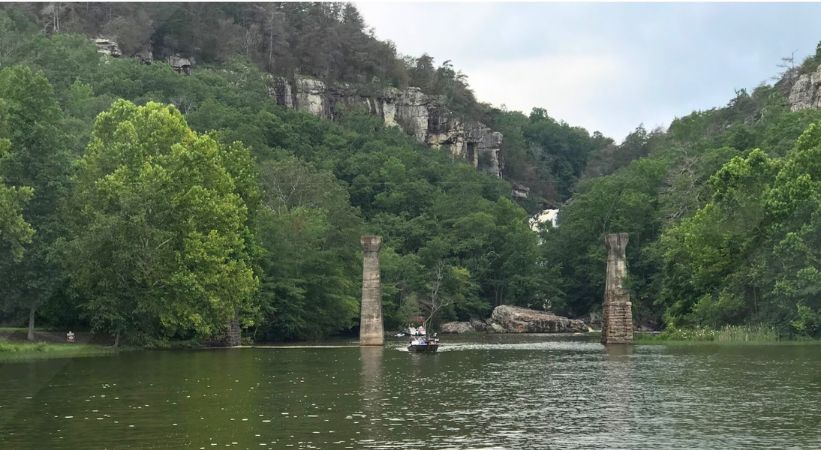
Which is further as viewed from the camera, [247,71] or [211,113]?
[247,71]

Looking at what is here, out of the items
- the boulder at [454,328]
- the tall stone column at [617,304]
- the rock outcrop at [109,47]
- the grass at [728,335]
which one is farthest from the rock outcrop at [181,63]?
the grass at [728,335]

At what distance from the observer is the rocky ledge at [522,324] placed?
13088 cm

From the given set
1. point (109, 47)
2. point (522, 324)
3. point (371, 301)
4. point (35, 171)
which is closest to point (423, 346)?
point (371, 301)

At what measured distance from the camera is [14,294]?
7638 centimetres

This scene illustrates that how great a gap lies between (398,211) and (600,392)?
10650 cm

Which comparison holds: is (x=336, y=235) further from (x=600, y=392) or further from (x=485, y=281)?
(x=600, y=392)

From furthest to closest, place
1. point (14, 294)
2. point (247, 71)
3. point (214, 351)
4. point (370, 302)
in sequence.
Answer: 1. point (247, 71)
2. point (370, 302)
3. point (214, 351)
4. point (14, 294)

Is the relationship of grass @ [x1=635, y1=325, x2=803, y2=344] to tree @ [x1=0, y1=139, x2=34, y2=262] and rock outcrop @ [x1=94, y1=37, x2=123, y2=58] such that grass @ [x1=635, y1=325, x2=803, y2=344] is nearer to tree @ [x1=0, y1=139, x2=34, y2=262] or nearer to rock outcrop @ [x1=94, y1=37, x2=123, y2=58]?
tree @ [x1=0, y1=139, x2=34, y2=262]

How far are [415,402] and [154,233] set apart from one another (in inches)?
1515

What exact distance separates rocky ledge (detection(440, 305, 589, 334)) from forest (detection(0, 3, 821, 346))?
3958 millimetres

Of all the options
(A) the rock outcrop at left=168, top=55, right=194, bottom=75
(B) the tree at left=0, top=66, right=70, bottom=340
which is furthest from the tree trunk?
(A) the rock outcrop at left=168, top=55, right=194, bottom=75

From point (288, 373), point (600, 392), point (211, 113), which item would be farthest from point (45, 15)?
point (600, 392)

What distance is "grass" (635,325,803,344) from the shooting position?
85.0 m

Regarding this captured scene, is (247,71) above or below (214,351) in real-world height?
above
